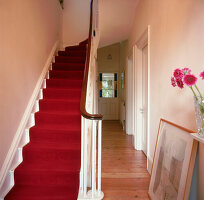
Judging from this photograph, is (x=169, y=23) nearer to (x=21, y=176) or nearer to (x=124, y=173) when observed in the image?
(x=124, y=173)

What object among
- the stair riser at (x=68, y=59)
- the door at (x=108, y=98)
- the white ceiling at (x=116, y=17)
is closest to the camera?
the white ceiling at (x=116, y=17)

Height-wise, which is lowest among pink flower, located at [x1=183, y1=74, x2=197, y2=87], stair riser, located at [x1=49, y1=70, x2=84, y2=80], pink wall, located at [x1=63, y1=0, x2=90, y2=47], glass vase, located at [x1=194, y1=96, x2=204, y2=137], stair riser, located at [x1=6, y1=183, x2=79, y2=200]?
stair riser, located at [x1=6, y1=183, x2=79, y2=200]

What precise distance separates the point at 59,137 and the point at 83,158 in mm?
782

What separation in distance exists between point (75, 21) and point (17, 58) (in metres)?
3.81

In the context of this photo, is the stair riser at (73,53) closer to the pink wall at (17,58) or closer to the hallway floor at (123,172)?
the pink wall at (17,58)

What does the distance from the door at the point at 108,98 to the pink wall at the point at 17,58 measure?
3.94m

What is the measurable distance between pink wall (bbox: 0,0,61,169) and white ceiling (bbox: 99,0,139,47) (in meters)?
1.38

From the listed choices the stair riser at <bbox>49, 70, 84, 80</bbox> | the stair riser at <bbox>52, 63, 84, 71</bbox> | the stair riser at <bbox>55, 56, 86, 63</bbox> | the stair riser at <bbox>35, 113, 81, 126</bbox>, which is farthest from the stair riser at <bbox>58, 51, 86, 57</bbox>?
the stair riser at <bbox>35, 113, 81, 126</bbox>

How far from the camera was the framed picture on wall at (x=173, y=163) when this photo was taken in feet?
4.05

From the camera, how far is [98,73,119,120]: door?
6.86 m

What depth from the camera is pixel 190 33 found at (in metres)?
1.33

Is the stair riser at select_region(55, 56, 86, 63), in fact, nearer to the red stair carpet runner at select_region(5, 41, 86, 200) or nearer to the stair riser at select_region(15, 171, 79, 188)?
the red stair carpet runner at select_region(5, 41, 86, 200)

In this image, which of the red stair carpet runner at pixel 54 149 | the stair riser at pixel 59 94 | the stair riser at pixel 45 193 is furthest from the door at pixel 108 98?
the stair riser at pixel 45 193

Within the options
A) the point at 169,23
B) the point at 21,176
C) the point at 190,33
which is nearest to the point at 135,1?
the point at 169,23
